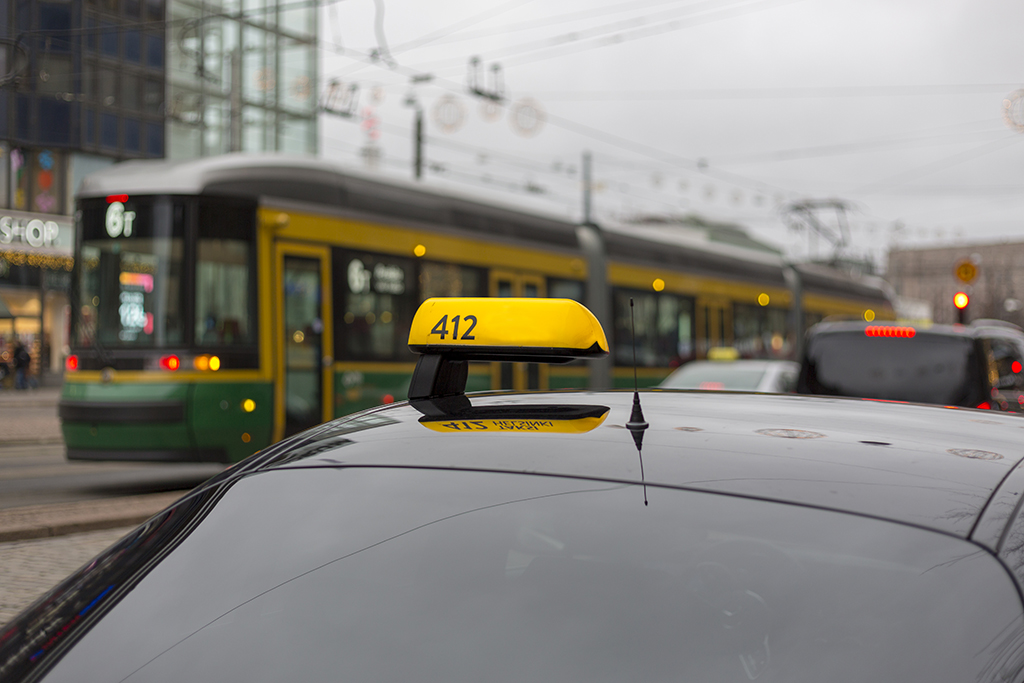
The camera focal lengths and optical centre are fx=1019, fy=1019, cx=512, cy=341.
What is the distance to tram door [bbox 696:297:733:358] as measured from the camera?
17594mm

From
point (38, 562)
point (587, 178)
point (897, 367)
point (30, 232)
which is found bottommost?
point (38, 562)

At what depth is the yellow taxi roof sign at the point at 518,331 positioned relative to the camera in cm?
200

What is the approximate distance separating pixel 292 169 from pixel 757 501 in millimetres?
9716

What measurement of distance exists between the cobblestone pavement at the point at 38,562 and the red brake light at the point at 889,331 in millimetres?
5990

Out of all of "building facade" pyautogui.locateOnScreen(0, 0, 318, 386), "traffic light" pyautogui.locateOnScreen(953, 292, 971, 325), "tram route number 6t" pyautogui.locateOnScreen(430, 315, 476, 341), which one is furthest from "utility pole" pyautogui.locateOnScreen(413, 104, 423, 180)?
"tram route number 6t" pyautogui.locateOnScreen(430, 315, 476, 341)

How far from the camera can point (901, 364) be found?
802cm

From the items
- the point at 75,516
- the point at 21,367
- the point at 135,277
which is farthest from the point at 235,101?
the point at 75,516

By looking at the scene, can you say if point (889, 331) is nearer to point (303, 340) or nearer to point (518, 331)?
point (303, 340)

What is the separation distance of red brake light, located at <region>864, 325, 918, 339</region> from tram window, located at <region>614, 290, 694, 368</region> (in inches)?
274

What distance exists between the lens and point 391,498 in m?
1.65

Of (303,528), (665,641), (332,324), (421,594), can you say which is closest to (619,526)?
(665,641)

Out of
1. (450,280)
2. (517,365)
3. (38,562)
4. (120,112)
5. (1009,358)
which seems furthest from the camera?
(120,112)

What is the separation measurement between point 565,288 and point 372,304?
3918 millimetres

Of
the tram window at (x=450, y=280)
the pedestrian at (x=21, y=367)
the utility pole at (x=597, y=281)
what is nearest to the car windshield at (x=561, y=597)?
the tram window at (x=450, y=280)
